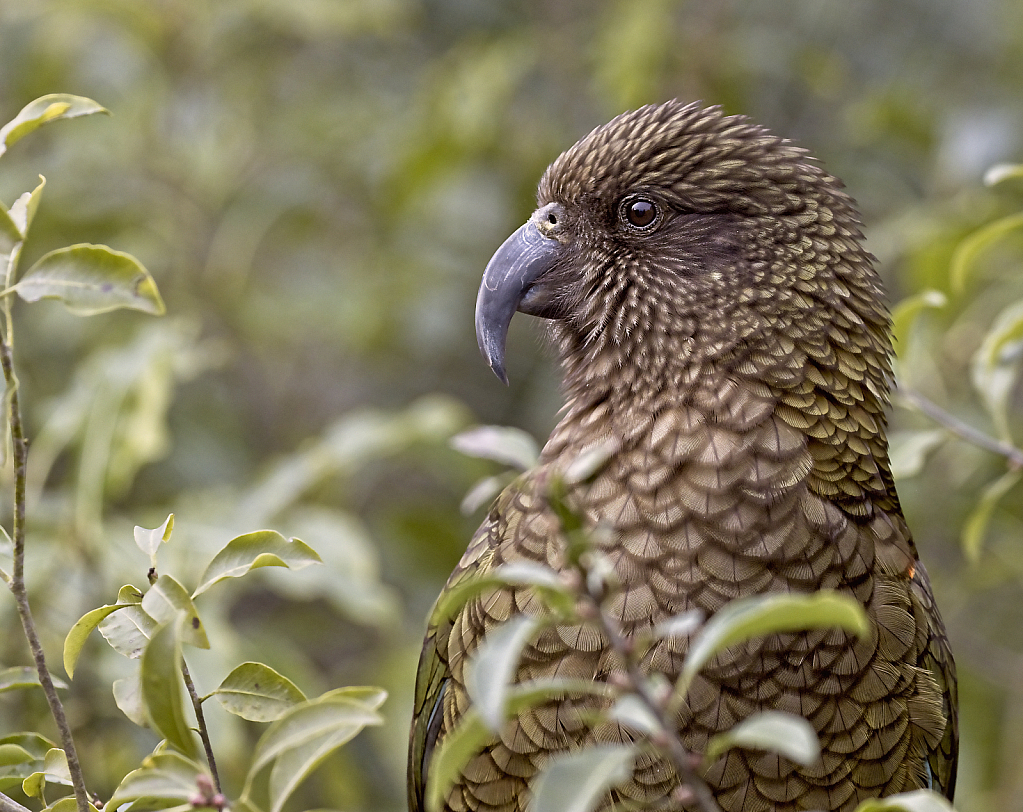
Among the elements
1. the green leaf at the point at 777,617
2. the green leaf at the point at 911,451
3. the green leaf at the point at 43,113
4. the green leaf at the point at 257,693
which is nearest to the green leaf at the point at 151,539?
the green leaf at the point at 257,693

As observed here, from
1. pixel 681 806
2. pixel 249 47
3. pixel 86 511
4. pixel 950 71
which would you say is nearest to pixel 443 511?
pixel 86 511

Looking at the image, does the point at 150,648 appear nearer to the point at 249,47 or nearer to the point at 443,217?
the point at 443,217

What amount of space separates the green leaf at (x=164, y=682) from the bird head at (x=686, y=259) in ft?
2.98

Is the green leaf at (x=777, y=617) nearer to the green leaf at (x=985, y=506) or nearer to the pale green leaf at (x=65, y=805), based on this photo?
the pale green leaf at (x=65, y=805)

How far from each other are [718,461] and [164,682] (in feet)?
2.81

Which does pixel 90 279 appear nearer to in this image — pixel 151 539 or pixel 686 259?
pixel 151 539

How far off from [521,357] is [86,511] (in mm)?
2140

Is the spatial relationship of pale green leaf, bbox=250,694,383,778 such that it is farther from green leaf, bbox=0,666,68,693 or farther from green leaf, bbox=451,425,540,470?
green leaf, bbox=0,666,68,693

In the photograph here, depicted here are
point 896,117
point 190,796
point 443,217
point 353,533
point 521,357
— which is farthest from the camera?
point 521,357

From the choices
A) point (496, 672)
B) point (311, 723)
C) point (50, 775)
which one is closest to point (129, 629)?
point (50, 775)

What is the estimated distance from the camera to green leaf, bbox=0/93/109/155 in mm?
1031

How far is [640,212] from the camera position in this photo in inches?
66.6

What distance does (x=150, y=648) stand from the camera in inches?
34.1

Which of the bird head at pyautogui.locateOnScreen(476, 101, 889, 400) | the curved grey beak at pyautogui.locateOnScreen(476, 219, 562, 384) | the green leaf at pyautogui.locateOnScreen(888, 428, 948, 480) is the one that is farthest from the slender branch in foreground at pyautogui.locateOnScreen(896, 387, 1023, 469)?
the curved grey beak at pyautogui.locateOnScreen(476, 219, 562, 384)
